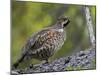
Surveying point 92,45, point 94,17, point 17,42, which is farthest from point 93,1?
point 17,42

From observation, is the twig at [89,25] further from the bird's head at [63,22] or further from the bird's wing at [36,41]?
the bird's wing at [36,41]

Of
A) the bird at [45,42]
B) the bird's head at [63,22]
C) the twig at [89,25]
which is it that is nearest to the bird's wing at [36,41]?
the bird at [45,42]

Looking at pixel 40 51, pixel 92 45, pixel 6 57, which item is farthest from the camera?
pixel 92 45

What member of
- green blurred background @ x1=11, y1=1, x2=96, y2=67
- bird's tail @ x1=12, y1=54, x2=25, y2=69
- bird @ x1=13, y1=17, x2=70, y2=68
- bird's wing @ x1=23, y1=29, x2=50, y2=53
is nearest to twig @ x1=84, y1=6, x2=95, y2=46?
green blurred background @ x1=11, y1=1, x2=96, y2=67

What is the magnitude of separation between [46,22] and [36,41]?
0.25 metres

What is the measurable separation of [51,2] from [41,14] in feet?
0.64

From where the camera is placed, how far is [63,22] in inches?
96.3

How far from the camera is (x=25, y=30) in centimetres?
228

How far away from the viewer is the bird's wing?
229 centimetres

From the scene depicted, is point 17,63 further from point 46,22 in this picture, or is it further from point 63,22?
point 63,22

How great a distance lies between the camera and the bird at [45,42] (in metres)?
2.29

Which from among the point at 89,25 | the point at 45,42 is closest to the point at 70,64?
the point at 45,42

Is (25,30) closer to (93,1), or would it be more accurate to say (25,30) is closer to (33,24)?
(33,24)

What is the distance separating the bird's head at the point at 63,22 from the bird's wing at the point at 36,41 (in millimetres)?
165
